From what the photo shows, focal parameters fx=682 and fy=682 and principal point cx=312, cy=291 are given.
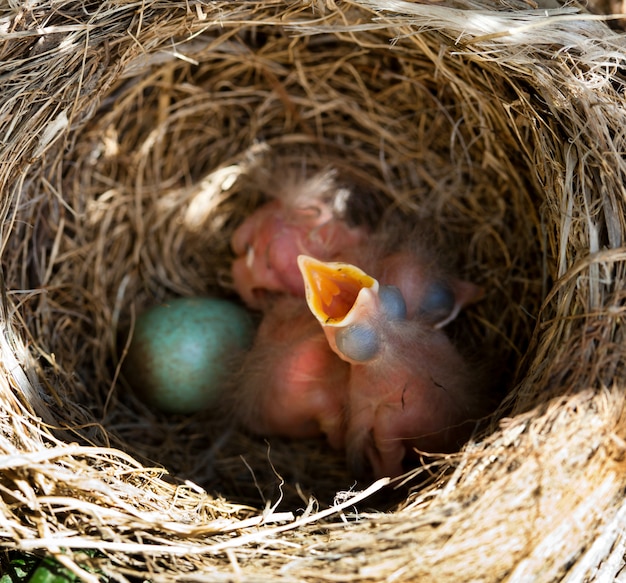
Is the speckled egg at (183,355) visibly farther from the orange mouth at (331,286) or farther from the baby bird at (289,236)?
the orange mouth at (331,286)

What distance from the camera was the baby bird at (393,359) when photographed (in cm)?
140

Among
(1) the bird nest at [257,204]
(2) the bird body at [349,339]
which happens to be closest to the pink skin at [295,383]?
(2) the bird body at [349,339]

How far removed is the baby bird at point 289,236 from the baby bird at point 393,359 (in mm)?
264

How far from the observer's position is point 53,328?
1734mm

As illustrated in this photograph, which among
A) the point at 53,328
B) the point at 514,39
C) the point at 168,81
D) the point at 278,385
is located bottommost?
the point at 278,385

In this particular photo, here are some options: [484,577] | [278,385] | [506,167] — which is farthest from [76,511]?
[506,167]

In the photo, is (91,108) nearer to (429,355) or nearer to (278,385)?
(278,385)

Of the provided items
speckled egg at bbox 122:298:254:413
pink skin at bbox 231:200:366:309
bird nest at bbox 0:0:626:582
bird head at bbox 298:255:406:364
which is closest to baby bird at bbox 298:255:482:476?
bird head at bbox 298:255:406:364

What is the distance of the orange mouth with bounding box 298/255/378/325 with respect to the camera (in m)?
1.39

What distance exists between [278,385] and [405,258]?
0.45 meters

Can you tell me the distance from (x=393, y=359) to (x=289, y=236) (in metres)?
0.54

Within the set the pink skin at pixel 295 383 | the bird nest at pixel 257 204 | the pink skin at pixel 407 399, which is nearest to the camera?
the bird nest at pixel 257 204

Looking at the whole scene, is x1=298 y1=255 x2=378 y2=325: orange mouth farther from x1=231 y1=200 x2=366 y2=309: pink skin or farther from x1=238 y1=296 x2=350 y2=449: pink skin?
x1=231 y1=200 x2=366 y2=309: pink skin

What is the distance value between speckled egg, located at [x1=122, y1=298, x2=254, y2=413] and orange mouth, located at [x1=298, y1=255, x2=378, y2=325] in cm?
42
